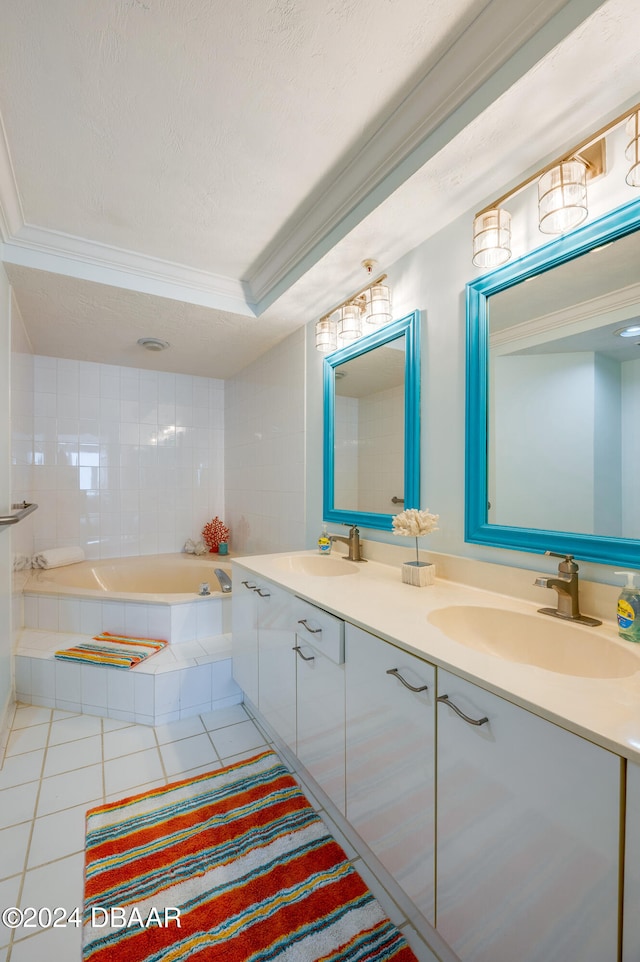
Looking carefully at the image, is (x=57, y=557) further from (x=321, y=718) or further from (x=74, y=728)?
(x=321, y=718)

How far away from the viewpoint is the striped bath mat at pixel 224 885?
3.46 ft

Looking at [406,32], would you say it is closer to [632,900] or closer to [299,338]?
[299,338]

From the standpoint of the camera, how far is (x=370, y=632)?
109 centimetres

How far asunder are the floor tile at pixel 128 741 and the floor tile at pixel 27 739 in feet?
0.89

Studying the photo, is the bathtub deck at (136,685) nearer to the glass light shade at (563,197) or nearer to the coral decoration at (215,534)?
the coral decoration at (215,534)

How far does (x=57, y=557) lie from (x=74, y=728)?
4.65ft

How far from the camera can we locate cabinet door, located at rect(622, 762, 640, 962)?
57 cm

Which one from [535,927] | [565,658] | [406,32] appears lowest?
[535,927]

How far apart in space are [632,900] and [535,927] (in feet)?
0.73

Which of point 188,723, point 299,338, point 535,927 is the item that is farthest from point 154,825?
point 299,338

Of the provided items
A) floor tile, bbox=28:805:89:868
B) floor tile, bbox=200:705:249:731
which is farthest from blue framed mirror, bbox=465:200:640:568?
floor tile, bbox=28:805:89:868

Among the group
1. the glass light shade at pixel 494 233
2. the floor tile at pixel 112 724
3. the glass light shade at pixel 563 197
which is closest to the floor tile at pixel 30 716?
the floor tile at pixel 112 724

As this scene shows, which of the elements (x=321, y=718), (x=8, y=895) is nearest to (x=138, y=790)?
(x=8, y=895)

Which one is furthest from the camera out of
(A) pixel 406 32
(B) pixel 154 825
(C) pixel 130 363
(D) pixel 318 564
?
(C) pixel 130 363
